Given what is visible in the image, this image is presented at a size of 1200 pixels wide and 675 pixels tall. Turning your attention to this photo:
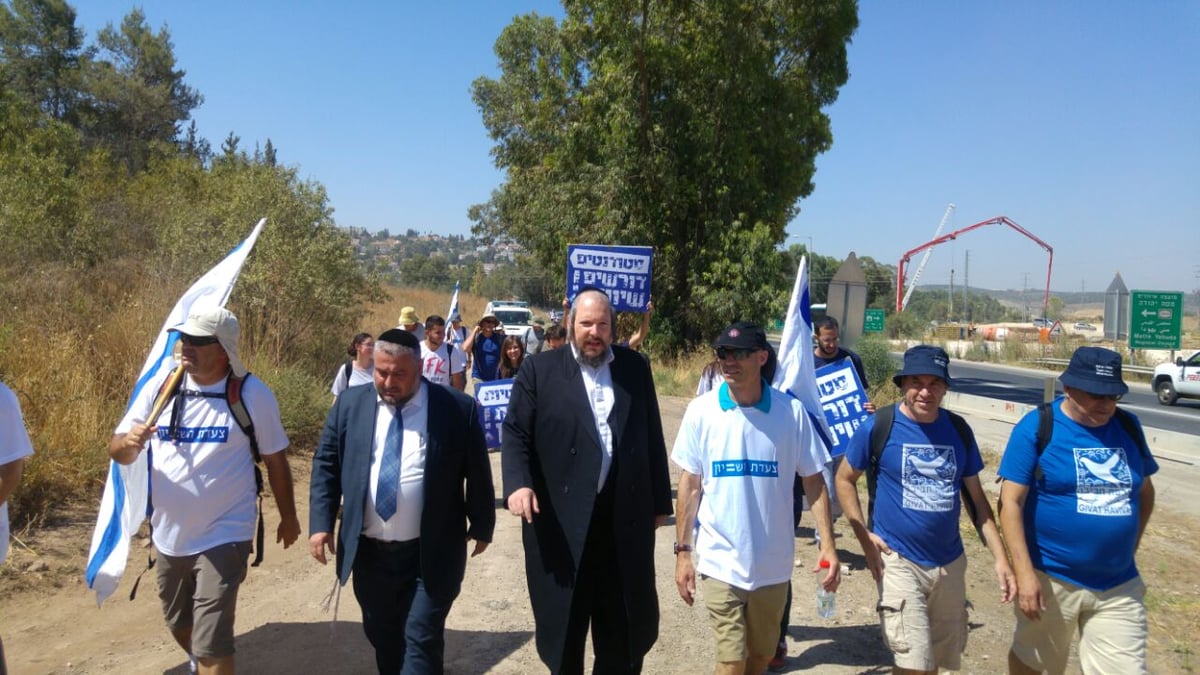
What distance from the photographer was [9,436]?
318 centimetres

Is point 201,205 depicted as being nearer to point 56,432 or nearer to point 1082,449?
point 56,432

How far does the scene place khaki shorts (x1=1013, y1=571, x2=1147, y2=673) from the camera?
3.61 meters

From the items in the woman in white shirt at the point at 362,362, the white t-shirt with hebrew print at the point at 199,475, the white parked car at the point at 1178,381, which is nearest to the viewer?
the white t-shirt with hebrew print at the point at 199,475

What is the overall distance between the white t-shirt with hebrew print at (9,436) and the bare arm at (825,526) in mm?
3181

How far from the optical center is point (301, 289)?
1455 centimetres

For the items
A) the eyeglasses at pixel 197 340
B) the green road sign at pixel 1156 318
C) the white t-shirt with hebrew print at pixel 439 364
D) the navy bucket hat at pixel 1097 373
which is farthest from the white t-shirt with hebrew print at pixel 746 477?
the green road sign at pixel 1156 318

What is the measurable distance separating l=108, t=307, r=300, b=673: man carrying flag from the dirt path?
103 cm

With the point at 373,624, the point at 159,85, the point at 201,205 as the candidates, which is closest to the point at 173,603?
the point at 373,624

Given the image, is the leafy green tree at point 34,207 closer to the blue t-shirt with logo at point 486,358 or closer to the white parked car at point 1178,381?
the blue t-shirt with logo at point 486,358

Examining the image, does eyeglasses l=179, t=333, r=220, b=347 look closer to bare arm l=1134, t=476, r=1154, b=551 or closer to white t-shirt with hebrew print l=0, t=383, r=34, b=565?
white t-shirt with hebrew print l=0, t=383, r=34, b=565

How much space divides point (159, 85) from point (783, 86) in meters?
26.4

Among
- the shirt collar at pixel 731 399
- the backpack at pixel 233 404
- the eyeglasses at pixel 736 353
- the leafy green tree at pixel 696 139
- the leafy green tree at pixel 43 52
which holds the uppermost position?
the leafy green tree at pixel 43 52

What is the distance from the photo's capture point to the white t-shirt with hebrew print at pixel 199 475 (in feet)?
12.3

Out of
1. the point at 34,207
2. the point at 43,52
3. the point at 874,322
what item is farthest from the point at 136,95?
the point at 874,322
